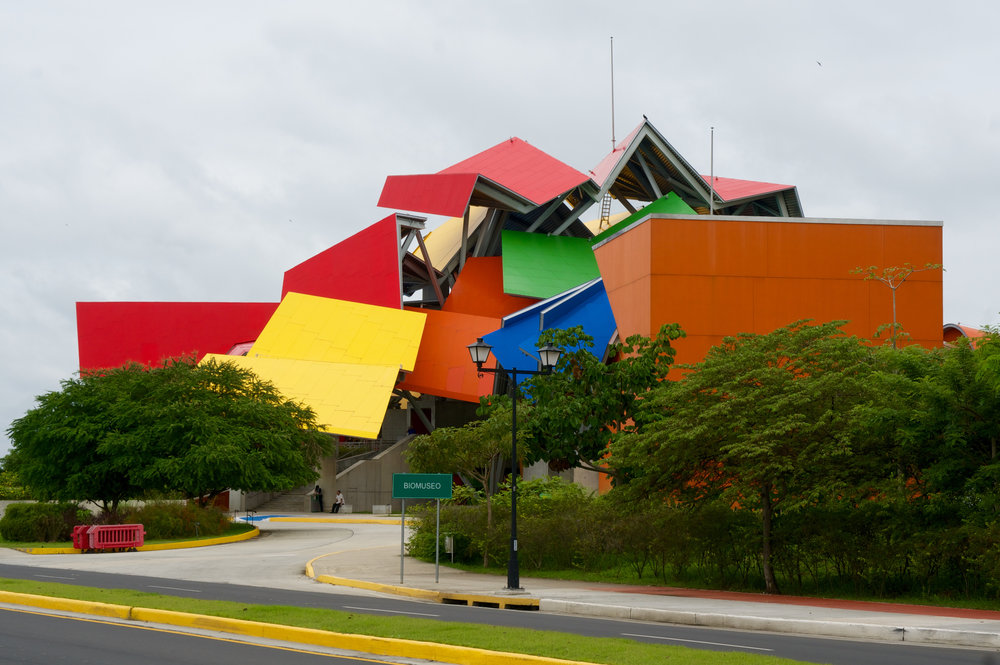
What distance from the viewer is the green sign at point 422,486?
2095 centimetres

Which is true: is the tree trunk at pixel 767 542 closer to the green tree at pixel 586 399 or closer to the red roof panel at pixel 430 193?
the green tree at pixel 586 399

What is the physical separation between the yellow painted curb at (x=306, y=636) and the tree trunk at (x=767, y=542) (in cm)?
1124

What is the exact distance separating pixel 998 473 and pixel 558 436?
1164 centimetres

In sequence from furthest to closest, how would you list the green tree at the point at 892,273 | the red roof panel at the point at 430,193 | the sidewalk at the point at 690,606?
the red roof panel at the point at 430,193
the green tree at the point at 892,273
the sidewalk at the point at 690,606

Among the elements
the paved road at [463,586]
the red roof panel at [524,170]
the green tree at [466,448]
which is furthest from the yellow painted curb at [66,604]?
the red roof panel at [524,170]

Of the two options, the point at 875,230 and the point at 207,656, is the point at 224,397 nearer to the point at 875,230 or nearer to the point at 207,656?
the point at 875,230

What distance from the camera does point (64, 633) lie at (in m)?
12.4

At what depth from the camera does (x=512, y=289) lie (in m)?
58.3

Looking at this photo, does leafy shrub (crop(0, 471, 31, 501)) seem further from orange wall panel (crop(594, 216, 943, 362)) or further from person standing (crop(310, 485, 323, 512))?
orange wall panel (crop(594, 216, 943, 362))

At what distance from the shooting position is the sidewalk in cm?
1392

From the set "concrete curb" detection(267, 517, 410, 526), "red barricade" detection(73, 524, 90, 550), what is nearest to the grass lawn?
"red barricade" detection(73, 524, 90, 550)

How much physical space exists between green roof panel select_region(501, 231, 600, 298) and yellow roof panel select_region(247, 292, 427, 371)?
20.5 feet

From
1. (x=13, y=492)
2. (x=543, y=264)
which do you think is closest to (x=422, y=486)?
(x=13, y=492)

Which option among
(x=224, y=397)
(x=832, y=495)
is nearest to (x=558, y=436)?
(x=832, y=495)
